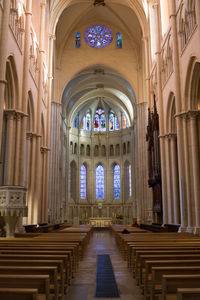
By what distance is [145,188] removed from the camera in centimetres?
2658

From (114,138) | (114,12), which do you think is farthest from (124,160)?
(114,12)

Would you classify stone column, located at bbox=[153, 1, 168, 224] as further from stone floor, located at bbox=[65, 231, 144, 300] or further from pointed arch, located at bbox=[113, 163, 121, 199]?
pointed arch, located at bbox=[113, 163, 121, 199]

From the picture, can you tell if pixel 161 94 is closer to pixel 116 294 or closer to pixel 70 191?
pixel 116 294

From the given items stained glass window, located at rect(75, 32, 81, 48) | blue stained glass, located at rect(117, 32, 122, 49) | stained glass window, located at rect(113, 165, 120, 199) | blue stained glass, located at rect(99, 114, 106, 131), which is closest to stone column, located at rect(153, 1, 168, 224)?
blue stained glass, located at rect(117, 32, 122, 49)

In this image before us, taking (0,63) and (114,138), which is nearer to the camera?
(0,63)

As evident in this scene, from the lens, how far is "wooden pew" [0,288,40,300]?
8.19ft

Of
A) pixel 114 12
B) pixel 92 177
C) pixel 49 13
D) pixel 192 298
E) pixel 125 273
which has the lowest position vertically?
pixel 125 273

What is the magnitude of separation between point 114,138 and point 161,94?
78.6 feet

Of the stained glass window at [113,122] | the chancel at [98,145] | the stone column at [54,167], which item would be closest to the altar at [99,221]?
the chancel at [98,145]

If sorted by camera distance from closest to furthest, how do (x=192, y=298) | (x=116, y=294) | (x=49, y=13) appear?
(x=192, y=298) < (x=116, y=294) < (x=49, y=13)

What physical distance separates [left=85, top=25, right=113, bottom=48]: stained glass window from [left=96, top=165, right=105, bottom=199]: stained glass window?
16679 mm

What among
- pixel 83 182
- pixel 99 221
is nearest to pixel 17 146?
pixel 99 221

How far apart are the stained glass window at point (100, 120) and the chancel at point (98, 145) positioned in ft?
0.47

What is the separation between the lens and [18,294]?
100 inches
